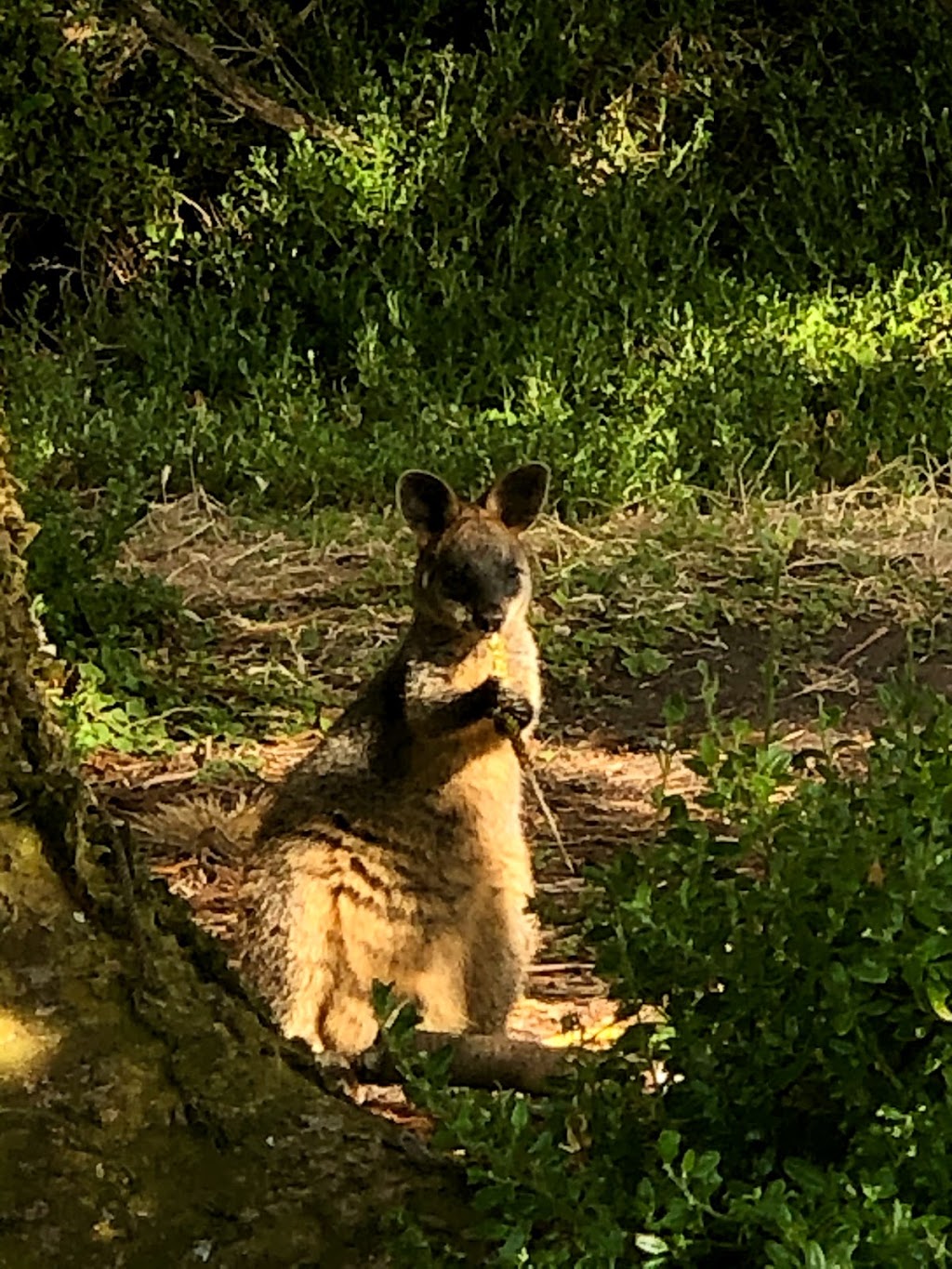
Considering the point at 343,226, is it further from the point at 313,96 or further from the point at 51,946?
the point at 51,946

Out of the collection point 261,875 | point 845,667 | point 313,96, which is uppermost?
point 313,96

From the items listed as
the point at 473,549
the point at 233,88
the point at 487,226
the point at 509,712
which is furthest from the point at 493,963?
the point at 233,88

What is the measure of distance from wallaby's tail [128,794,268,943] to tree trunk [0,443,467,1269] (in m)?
2.32

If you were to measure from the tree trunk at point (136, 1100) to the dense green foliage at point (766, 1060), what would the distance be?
228 mm

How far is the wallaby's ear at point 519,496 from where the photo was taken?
4.71 meters

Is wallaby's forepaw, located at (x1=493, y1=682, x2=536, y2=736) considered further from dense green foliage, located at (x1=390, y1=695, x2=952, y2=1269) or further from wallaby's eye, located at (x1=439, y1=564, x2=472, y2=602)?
dense green foliage, located at (x1=390, y1=695, x2=952, y2=1269)

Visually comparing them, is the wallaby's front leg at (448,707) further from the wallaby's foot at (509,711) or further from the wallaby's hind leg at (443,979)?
the wallaby's hind leg at (443,979)

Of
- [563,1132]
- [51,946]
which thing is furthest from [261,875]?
[563,1132]

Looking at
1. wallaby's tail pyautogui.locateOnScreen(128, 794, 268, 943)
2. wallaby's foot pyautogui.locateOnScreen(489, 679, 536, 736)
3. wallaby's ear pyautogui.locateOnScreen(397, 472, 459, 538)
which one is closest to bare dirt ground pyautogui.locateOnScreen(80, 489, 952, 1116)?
wallaby's tail pyautogui.locateOnScreen(128, 794, 268, 943)

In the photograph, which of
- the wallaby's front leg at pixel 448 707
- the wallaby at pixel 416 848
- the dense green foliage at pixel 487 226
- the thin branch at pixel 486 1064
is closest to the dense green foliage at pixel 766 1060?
the thin branch at pixel 486 1064

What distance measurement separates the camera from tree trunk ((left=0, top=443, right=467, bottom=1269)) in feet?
6.26

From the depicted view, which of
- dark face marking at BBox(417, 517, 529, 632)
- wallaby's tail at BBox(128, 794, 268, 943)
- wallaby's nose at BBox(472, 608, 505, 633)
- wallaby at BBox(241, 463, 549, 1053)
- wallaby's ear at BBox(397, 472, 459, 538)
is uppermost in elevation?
wallaby's ear at BBox(397, 472, 459, 538)

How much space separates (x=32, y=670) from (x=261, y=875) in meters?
1.57

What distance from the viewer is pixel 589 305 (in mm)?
8758
